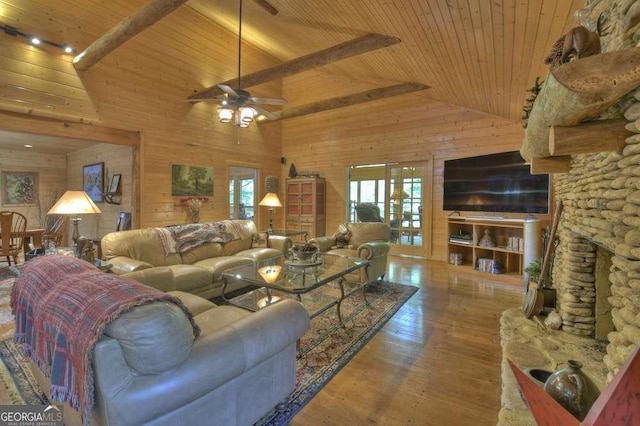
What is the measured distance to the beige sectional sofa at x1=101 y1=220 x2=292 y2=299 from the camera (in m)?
3.17

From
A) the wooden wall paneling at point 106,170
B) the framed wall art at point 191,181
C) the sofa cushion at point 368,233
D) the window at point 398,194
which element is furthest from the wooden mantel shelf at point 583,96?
the wooden wall paneling at point 106,170

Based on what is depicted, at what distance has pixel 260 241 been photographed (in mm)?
4871

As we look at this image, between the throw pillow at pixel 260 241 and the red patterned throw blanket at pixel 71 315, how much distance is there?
315 centimetres

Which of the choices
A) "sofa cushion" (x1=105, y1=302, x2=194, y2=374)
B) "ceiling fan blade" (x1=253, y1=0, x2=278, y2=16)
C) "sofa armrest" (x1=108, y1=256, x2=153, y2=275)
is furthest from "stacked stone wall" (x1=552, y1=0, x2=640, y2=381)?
"ceiling fan blade" (x1=253, y1=0, x2=278, y2=16)

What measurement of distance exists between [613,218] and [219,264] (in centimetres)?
350

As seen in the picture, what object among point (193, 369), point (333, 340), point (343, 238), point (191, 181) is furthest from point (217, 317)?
point (191, 181)

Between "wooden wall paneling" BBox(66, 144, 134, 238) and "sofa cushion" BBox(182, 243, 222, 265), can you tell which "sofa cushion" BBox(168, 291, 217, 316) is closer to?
"sofa cushion" BBox(182, 243, 222, 265)

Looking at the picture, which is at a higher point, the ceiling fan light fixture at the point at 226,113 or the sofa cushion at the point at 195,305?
the ceiling fan light fixture at the point at 226,113

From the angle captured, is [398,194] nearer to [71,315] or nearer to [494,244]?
[494,244]

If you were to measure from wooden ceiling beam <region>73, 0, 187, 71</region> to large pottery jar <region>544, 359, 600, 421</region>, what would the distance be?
4.25m

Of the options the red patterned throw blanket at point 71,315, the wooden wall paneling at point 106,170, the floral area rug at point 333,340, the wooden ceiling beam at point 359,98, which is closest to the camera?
the red patterned throw blanket at point 71,315

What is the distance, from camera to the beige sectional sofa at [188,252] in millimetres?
3174

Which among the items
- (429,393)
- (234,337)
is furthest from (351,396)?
(234,337)

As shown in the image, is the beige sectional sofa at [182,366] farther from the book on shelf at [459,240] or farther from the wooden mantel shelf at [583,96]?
the book on shelf at [459,240]
